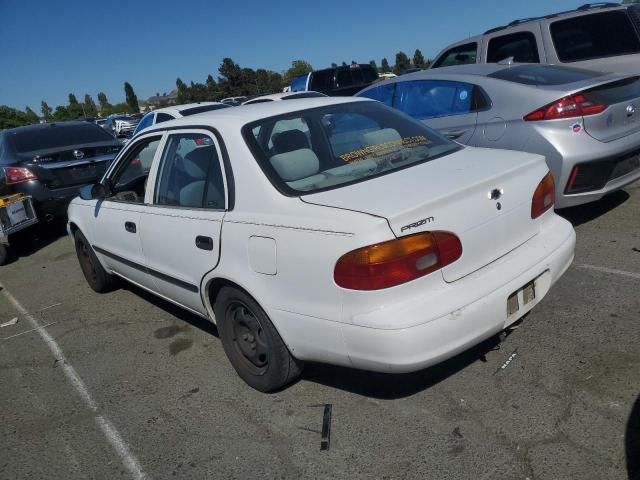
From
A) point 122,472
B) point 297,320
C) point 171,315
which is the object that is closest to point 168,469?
point 122,472

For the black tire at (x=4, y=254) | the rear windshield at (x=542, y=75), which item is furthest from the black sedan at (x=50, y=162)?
the rear windshield at (x=542, y=75)

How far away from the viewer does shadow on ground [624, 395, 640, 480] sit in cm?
221

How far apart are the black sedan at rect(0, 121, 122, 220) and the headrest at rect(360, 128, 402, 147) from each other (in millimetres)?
5665

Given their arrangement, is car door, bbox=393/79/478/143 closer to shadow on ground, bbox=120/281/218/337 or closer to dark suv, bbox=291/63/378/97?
shadow on ground, bbox=120/281/218/337

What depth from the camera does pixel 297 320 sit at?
264cm

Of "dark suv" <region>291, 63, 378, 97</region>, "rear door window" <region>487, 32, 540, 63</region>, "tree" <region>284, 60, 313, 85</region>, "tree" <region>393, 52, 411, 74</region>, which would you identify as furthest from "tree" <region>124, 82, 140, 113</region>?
"rear door window" <region>487, 32, 540, 63</region>

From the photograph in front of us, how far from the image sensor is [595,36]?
6398 mm

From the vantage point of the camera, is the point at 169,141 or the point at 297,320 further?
the point at 169,141

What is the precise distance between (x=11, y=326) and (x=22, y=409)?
5.78 feet

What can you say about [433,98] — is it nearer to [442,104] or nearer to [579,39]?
[442,104]

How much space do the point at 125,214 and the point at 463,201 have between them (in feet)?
8.41

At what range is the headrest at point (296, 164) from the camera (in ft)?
9.59

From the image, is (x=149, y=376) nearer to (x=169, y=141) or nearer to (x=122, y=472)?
(x=122, y=472)

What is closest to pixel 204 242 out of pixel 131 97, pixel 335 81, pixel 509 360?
pixel 509 360
